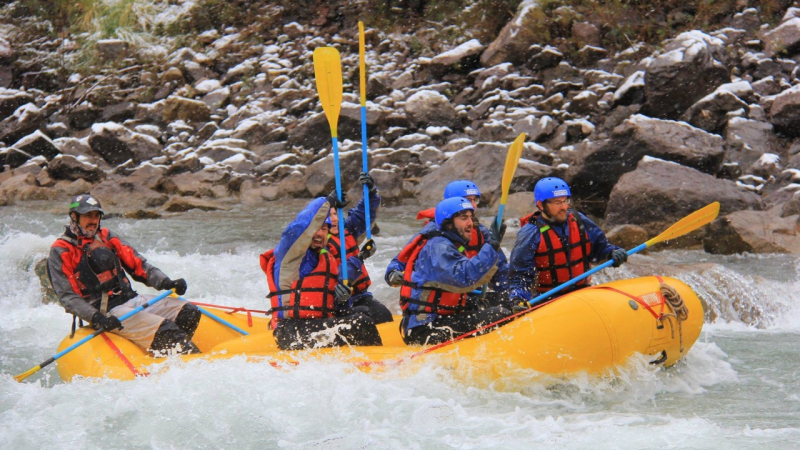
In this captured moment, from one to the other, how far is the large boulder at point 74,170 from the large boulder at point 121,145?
661mm

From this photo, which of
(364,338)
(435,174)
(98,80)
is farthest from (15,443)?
(98,80)

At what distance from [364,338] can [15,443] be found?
1892 mm

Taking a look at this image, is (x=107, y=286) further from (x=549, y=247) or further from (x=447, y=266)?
(x=549, y=247)

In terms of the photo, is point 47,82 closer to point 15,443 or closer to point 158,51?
point 158,51

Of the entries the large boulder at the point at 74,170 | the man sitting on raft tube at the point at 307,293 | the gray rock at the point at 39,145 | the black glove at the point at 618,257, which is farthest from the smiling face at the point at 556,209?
the gray rock at the point at 39,145

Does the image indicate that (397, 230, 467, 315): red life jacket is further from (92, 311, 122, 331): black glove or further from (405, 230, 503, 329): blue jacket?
(92, 311, 122, 331): black glove

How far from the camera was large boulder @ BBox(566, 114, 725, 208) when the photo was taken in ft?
30.9

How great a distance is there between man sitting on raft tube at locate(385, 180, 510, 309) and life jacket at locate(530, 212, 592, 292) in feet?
0.80

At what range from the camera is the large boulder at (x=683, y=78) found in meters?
10.9

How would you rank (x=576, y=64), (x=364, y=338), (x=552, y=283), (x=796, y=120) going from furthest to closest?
1. (x=576, y=64)
2. (x=796, y=120)
3. (x=552, y=283)
4. (x=364, y=338)

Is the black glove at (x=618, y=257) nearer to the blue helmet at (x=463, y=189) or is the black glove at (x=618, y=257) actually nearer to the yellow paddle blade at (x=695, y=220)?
the yellow paddle blade at (x=695, y=220)

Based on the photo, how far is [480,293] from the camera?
4.85m

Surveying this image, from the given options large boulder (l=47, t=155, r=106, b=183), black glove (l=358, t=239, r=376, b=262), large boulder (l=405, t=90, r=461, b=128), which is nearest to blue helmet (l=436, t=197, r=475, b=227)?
black glove (l=358, t=239, r=376, b=262)

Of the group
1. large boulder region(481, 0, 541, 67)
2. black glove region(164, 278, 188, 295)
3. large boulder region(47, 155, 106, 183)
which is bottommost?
large boulder region(47, 155, 106, 183)
